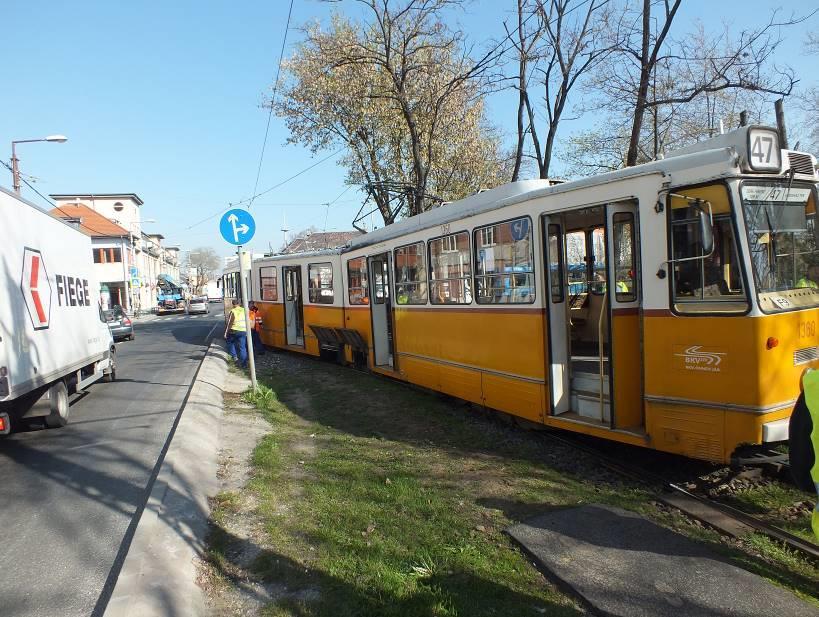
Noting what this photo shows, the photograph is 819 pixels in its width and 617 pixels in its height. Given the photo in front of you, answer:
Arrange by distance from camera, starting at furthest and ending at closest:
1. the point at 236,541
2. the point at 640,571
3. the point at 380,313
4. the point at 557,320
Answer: the point at 380,313
the point at 557,320
the point at 236,541
the point at 640,571

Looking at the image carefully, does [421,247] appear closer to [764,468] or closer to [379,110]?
[764,468]

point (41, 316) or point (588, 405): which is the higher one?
point (41, 316)

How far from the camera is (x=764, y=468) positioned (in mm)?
5098

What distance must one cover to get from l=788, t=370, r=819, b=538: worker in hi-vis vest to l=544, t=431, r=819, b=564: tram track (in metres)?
1.63

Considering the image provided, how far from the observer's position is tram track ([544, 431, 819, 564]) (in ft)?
12.8

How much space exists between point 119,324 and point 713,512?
22285 millimetres

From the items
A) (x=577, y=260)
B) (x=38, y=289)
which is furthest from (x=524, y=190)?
(x=38, y=289)

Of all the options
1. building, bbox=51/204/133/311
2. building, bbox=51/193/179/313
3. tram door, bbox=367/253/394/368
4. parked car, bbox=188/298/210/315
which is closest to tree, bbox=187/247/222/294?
building, bbox=51/193/179/313

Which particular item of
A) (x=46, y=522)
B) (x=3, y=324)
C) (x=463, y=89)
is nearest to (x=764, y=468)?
(x=46, y=522)

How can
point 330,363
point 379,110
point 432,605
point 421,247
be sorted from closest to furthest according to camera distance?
point 432,605 → point 421,247 → point 330,363 → point 379,110

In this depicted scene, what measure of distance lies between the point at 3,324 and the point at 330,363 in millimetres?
8511

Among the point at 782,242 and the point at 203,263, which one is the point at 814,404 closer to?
the point at 782,242

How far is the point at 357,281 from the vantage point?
12023mm

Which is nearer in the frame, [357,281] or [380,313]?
[380,313]
